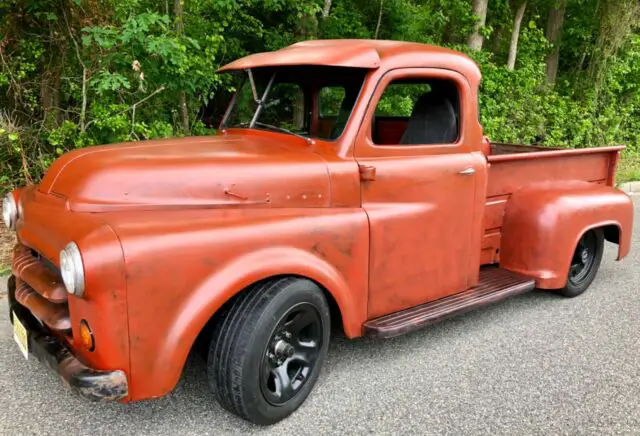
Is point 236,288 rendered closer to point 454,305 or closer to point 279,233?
point 279,233

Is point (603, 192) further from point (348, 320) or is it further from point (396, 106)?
point (348, 320)

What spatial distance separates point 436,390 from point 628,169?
29.9 ft

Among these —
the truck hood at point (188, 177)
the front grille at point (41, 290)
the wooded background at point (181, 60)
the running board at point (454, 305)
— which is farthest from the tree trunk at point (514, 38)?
the front grille at point (41, 290)

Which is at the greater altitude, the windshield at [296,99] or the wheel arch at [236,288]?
the windshield at [296,99]

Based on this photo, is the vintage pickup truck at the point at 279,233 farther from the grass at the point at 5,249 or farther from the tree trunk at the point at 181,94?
the tree trunk at the point at 181,94

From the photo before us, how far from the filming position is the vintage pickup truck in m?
2.23

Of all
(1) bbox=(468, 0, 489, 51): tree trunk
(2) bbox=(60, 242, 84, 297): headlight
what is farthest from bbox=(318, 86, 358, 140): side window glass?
(1) bbox=(468, 0, 489, 51): tree trunk

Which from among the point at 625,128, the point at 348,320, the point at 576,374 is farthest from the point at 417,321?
the point at 625,128

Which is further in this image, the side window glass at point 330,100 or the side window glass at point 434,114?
the side window glass at point 434,114

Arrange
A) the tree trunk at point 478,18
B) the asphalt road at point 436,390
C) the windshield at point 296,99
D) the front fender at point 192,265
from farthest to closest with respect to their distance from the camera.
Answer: the tree trunk at point 478,18, the windshield at point 296,99, the asphalt road at point 436,390, the front fender at point 192,265

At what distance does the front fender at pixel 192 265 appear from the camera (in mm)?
2205

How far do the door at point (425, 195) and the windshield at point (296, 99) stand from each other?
0.26 metres

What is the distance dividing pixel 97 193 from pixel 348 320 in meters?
1.43

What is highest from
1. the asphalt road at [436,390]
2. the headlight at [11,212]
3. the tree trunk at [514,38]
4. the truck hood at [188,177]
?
the tree trunk at [514,38]
